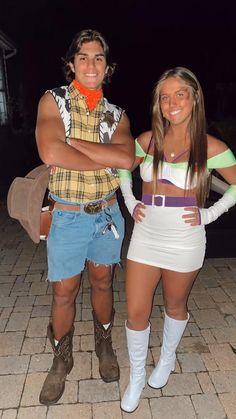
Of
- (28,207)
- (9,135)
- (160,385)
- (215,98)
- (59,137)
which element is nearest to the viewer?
(59,137)

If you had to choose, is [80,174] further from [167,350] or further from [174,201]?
[167,350]

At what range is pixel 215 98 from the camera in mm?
16844

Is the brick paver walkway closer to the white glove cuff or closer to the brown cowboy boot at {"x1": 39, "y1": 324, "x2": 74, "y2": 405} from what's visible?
the brown cowboy boot at {"x1": 39, "y1": 324, "x2": 74, "y2": 405}

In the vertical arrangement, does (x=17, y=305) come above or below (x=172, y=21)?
below

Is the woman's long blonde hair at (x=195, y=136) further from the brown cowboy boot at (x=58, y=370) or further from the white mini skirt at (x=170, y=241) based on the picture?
the brown cowboy boot at (x=58, y=370)

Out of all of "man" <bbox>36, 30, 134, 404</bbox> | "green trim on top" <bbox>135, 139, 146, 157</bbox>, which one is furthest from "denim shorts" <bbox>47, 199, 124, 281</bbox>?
"green trim on top" <bbox>135, 139, 146, 157</bbox>

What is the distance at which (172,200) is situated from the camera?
2.46 metres

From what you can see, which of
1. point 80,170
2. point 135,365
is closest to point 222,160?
point 80,170

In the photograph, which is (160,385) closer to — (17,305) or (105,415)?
(105,415)

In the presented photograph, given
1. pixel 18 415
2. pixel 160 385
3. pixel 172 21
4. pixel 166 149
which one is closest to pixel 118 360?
pixel 160 385

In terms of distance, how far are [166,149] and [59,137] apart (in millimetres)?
688

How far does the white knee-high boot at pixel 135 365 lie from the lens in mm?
2656

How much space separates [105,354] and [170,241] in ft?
4.09

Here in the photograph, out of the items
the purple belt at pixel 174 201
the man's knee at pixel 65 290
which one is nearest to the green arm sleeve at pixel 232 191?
the purple belt at pixel 174 201
